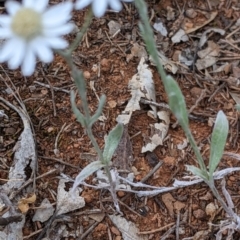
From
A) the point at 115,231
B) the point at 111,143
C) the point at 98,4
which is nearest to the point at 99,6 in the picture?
the point at 98,4

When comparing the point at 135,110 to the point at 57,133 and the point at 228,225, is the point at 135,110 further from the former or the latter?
the point at 228,225

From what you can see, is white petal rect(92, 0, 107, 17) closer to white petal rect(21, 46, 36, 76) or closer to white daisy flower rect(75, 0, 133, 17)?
white daisy flower rect(75, 0, 133, 17)

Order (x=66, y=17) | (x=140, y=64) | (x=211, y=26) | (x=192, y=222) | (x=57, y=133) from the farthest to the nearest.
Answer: (x=211, y=26), (x=140, y=64), (x=57, y=133), (x=192, y=222), (x=66, y=17)

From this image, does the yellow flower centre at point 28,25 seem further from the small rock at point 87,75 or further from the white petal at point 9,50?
the small rock at point 87,75

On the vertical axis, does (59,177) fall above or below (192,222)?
above

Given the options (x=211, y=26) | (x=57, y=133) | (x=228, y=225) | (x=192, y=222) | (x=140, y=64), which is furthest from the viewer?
(x=211, y=26)

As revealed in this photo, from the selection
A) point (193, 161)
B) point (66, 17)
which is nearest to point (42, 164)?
point (193, 161)
